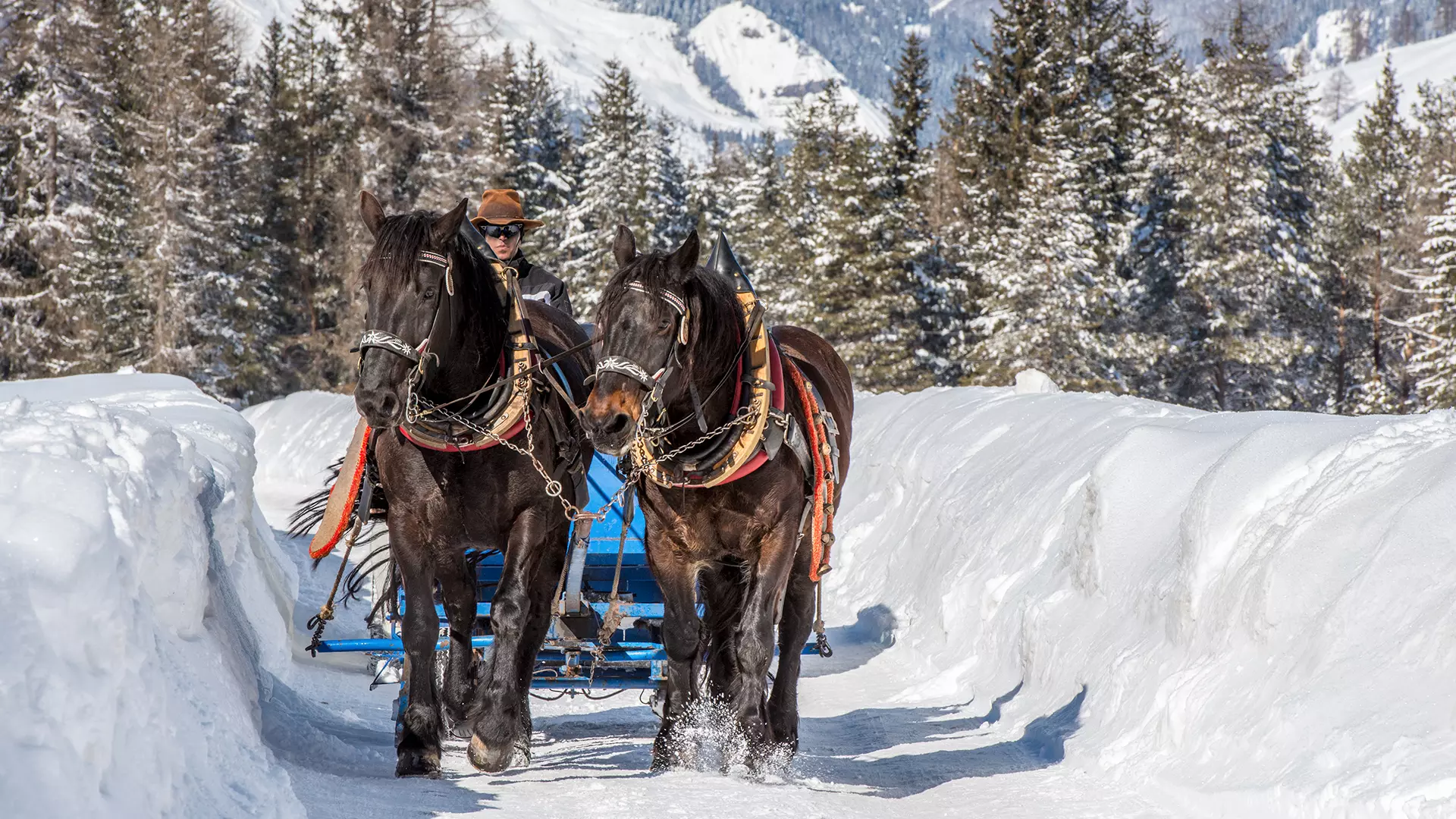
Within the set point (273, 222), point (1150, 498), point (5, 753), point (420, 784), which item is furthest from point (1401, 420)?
point (273, 222)

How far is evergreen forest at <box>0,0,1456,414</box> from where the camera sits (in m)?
32.1

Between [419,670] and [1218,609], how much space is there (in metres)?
3.16

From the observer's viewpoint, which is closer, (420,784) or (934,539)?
(420,784)

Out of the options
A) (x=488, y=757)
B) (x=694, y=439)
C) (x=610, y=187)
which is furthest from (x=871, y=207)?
(x=488, y=757)

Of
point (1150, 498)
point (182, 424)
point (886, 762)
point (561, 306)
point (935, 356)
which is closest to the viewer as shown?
point (886, 762)

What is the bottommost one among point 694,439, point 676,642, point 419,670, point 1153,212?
point 419,670

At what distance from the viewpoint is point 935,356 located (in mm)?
36156

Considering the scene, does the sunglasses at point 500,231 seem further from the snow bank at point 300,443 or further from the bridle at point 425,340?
the snow bank at point 300,443

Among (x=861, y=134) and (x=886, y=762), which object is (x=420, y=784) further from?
(x=861, y=134)

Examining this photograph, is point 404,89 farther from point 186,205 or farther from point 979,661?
point 979,661

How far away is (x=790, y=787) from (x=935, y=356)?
104 ft

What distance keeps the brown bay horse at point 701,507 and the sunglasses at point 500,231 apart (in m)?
2.23

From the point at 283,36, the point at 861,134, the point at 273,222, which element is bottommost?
the point at 273,222

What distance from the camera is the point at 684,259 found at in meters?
5.06
